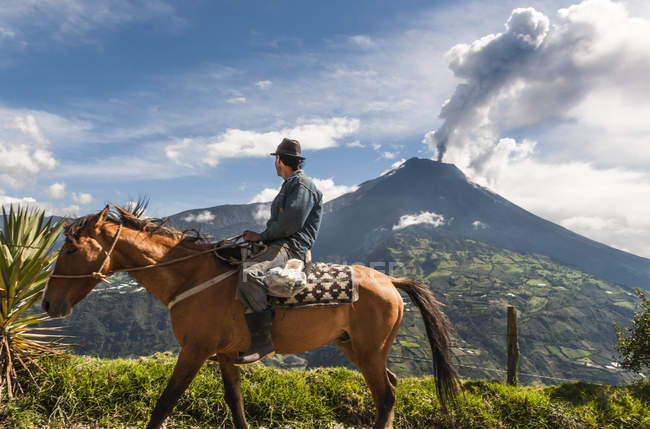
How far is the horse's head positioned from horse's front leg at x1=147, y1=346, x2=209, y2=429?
1117 millimetres

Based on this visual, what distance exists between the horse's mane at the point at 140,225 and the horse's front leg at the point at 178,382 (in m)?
1.16

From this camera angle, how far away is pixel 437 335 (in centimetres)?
495

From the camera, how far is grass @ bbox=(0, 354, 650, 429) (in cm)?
454

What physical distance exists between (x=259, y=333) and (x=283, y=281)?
62 cm

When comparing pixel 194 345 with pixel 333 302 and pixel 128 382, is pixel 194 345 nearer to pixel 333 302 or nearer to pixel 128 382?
pixel 333 302

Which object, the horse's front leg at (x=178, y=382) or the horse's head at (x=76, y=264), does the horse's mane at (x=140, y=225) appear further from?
the horse's front leg at (x=178, y=382)

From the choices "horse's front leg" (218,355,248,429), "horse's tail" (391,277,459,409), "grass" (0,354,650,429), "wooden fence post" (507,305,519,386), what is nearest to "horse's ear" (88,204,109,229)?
"horse's front leg" (218,355,248,429)

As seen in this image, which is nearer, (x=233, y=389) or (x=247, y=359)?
(x=247, y=359)

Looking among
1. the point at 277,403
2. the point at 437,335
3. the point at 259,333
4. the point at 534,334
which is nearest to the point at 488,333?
the point at 534,334

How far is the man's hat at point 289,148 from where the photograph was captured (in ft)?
13.6

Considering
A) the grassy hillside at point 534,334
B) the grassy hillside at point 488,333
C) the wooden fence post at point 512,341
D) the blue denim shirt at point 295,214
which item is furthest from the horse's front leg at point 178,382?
the grassy hillside at point 488,333

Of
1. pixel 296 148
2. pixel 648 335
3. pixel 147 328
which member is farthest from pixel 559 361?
pixel 147 328

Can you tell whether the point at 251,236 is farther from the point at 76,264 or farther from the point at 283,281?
the point at 76,264

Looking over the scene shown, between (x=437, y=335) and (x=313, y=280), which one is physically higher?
(x=313, y=280)
